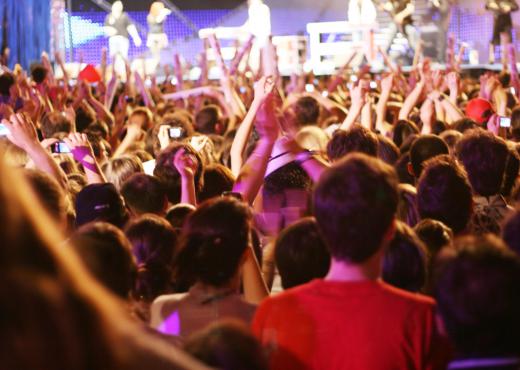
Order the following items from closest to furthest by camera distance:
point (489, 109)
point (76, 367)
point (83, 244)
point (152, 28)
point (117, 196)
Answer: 1. point (76, 367)
2. point (83, 244)
3. point (117, 196)
4. point (489, 109)
5. point (152, 28)

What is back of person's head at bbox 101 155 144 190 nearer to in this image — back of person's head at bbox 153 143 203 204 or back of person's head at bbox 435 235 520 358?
back of person's head at bbox 153 143 203 204

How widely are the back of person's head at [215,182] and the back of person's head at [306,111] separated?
1.63m

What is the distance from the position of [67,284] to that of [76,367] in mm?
74

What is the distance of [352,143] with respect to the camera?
15.9 ft

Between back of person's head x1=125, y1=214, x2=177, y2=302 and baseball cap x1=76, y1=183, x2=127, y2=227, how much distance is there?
0.52 metres

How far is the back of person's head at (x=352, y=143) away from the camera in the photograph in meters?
4.84

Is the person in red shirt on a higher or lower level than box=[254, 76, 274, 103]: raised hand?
lower

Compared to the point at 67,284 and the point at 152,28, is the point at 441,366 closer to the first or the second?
the point at 67,284

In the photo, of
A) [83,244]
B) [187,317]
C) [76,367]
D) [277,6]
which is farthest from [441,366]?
[277,6]

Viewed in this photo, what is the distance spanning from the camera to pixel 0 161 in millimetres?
915

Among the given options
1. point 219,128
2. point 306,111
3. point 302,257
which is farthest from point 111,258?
point 219,128

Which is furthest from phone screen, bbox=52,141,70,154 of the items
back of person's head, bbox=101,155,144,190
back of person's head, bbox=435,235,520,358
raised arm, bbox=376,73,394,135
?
back of person's head, bbox=435,235,520,358

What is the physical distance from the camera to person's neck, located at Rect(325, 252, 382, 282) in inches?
97.0

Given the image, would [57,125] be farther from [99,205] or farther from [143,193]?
[99,205]
